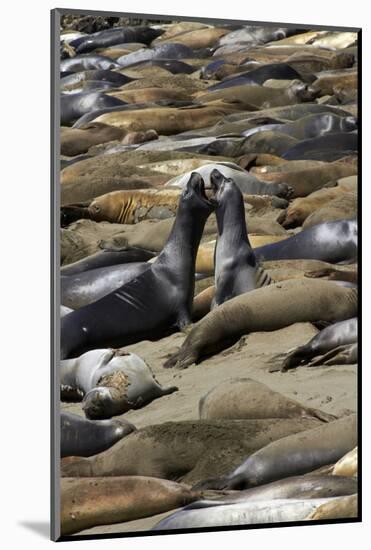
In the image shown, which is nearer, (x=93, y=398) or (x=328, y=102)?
(x=93, y=398)

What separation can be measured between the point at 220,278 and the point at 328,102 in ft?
4.42

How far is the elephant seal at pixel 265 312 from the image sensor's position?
28.9ft

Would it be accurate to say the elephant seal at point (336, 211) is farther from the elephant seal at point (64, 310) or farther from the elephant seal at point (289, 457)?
the elephant seal at point (64, 310)

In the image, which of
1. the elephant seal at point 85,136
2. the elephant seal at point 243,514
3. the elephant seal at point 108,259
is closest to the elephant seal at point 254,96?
the elephant seal at point 85,136

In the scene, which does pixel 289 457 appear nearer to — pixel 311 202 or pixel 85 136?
pixel 311 202

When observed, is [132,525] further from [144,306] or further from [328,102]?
[328,102]

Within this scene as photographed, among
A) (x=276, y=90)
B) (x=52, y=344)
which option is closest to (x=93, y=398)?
(x=52, y=344)

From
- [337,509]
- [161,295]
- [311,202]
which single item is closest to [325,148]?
[311,202]

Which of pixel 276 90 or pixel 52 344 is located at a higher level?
pixel 276 90

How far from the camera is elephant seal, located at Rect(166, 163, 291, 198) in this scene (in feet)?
29.5

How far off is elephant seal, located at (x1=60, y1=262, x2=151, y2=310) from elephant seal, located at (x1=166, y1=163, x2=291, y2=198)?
549 mm

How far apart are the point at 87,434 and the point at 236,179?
176cm

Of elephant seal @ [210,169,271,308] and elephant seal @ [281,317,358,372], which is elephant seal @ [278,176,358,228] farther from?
elephant seal @ [281,317,358,372]

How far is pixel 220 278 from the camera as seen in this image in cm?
894
